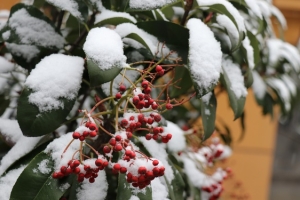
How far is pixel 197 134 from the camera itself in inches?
45.0

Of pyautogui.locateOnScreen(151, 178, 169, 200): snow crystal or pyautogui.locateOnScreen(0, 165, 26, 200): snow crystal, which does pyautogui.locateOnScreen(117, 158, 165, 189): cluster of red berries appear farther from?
pyautogui.locateOnScreen(0, 165, 26, 200): snow crystal

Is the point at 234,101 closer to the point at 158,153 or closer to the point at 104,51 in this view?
the point at 158,153

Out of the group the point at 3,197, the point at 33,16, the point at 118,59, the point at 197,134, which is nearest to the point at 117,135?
the point at 118,59

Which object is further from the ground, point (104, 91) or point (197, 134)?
point (104, 91)

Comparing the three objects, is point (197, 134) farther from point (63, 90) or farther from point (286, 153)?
point (286, 153)

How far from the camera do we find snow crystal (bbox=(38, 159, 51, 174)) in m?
0.65

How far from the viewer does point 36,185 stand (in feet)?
2.11

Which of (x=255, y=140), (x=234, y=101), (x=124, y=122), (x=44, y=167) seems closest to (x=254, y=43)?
(x=234, y=101)

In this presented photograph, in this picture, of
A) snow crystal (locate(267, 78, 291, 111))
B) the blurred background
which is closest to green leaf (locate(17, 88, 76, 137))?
snow crystal (locate(267, 78, 291, 111))

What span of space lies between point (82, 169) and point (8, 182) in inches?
6.4

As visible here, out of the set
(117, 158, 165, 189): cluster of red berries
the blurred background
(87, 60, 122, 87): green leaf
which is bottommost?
the blurred background

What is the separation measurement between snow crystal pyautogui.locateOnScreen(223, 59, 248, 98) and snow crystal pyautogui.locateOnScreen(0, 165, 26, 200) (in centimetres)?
42

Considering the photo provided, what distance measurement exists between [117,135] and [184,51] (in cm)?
24

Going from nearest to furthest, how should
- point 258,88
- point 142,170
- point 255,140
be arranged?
point 142,170 < point 258,88 < point 255,140
